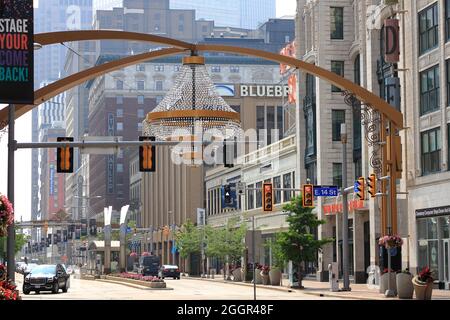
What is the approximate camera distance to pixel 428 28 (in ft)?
183

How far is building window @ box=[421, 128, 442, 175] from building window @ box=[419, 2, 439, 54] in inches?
204

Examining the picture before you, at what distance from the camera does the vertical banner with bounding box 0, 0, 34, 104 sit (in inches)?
872

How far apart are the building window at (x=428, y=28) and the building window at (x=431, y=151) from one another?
5184 millimetres

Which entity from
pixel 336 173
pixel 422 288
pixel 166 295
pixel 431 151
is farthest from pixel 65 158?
pixel 336 173

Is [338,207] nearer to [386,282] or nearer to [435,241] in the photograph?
[435,241]

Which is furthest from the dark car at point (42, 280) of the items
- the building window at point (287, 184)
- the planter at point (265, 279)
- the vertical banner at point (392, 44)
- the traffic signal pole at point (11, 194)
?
the building window at point (287, 184)

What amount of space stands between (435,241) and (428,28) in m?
12.8

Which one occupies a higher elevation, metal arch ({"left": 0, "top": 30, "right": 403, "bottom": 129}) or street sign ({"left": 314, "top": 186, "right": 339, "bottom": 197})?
metal arch ({"left": 0, "top": 30, "right": 403, "bottom": 129})

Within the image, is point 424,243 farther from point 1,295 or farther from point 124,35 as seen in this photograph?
point 1,295

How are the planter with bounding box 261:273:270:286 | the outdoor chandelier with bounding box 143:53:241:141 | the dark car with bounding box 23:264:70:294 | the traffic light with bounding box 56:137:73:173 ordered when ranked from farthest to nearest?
the planter with bounding box 261:273:270:286, the dark car with bounding box 23:264:70:294, the outdoor chandelier with bounding box 143:53:241:141, the traffic light with bounding box 56:137:73:173

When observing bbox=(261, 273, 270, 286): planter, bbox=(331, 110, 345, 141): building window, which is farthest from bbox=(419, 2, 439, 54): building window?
bbox=(261, 273, 270, 286): planter

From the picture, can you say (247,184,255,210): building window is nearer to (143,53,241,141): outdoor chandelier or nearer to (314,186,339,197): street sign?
(314,186,339,197): street sign

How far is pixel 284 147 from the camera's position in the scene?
9012cm

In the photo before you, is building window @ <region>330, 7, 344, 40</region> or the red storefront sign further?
building window @ <region>330, 7, 344, 40</region>
